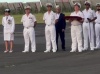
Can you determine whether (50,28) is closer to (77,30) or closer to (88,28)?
(77,30)

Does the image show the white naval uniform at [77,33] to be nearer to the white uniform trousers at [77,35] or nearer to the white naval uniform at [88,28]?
the white uniform trousers at [77,35]

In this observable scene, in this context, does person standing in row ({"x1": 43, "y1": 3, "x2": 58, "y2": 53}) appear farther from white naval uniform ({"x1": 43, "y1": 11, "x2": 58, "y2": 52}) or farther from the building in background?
the building in background

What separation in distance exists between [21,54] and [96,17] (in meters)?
3.97

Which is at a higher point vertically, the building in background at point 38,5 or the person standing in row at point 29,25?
the person standing in row at point 29,25

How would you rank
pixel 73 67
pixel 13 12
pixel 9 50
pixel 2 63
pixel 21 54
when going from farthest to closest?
pixel 13 12
pixel 9 50
pixel 21 54
pixel 2 63
pixel 73 67

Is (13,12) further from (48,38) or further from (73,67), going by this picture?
(73,67)

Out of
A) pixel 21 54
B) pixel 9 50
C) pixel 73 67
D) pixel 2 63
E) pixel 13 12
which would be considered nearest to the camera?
pixel 73 67

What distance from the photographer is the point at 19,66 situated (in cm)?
2034

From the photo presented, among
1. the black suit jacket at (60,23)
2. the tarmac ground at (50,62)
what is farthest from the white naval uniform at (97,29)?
the black suit jacket at (60,23)

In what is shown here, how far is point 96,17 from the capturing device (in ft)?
87.9

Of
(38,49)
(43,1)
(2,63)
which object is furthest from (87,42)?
(43,1)

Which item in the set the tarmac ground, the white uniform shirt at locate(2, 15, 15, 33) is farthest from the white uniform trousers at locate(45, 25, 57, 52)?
the white uniform shirt at locate(2, 15, 15, 33)

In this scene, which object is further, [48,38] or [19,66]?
[48,38]

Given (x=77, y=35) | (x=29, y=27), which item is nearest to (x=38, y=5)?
(x=29, y=27)
